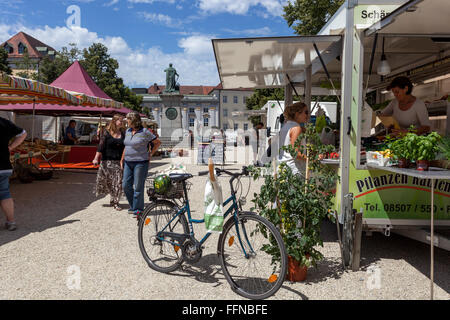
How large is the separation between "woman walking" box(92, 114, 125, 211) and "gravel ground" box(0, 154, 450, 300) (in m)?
1.23

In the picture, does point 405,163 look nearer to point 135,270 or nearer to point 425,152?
point 425,152

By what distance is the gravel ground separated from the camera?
353 centimetres

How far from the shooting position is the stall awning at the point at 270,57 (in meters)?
4.75

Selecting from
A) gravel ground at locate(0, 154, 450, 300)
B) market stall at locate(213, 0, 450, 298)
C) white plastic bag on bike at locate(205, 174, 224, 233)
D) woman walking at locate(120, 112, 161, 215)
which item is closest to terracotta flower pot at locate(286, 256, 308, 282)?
gravel ground at locate(0, 154, 450, 300)

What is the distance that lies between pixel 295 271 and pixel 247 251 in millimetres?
589

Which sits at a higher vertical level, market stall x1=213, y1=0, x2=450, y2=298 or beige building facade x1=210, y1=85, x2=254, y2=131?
beige building facade x1=210, y1=85, x2=254, y2=131

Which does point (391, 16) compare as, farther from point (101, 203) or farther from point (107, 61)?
point (107, 61)

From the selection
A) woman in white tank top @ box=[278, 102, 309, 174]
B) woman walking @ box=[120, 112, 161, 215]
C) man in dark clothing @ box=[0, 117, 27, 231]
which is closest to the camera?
woman in white tank top @ box=[278, 102, 309, 174]

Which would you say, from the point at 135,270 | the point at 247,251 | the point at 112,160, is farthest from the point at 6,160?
the point at 247,251

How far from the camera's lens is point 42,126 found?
25.1m

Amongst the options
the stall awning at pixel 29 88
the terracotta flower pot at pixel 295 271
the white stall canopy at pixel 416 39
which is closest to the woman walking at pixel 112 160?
the stall awning at pixel 29 88

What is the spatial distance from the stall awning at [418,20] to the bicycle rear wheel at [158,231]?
2.74 meters

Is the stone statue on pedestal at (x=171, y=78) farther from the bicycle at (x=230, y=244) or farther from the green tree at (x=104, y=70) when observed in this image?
the bicycle at (x=230, y=244)

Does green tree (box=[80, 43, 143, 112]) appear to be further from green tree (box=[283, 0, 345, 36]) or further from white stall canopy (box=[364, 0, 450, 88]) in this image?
white stall canopy (box=[364, 0, 450, 88])
